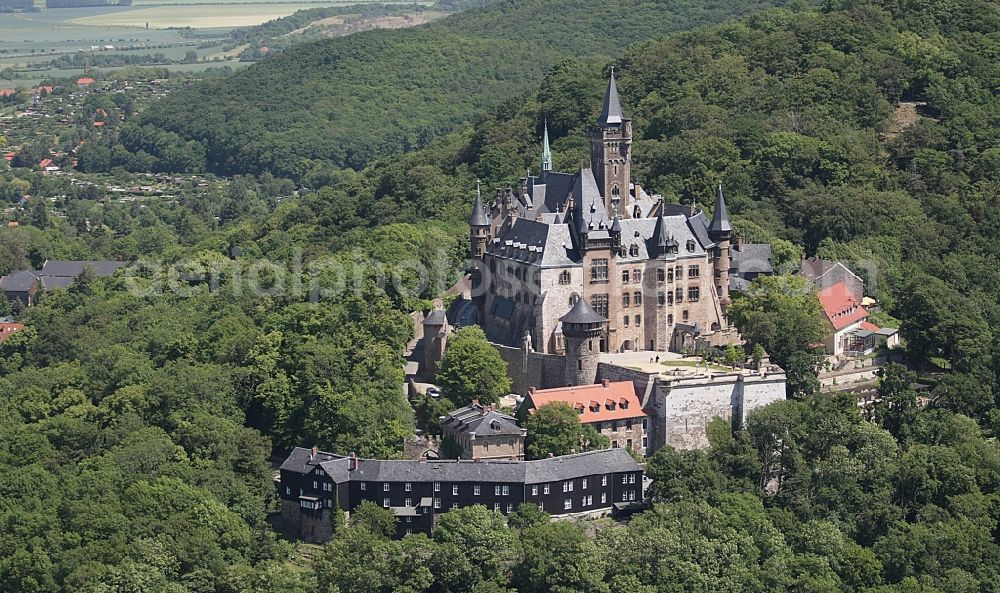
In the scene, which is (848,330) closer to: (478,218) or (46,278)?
(478,218)

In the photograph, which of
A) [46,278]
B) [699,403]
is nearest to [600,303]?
[699,403]

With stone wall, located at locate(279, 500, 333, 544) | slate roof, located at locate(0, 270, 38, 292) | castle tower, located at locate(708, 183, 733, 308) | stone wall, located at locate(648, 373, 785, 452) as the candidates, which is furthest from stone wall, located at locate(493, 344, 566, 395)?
slate roof, located at locate(0, 270, 38, 292)

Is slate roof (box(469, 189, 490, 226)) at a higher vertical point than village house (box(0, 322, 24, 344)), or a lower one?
higher

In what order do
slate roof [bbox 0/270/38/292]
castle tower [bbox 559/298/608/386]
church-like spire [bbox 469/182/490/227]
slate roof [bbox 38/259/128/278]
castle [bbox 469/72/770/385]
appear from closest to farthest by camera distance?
castle tower [bbox 559/298/608/386], castle [bbox 469/72/770/385], church-like spire [bbox 469/182/490/227], slate roof [bbox 0/270/38/292], slate roof [bbox 38/259/128/278]

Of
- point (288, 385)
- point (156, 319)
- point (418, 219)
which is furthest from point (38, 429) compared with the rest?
point (418, 219)

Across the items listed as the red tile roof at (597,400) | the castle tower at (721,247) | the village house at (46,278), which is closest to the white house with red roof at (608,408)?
the red tile roof at (597,400)

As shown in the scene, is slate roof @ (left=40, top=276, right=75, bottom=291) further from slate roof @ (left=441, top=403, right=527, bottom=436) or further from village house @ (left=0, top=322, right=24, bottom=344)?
slate roof @ (left=441, top=403, right=527, bottom=436)
